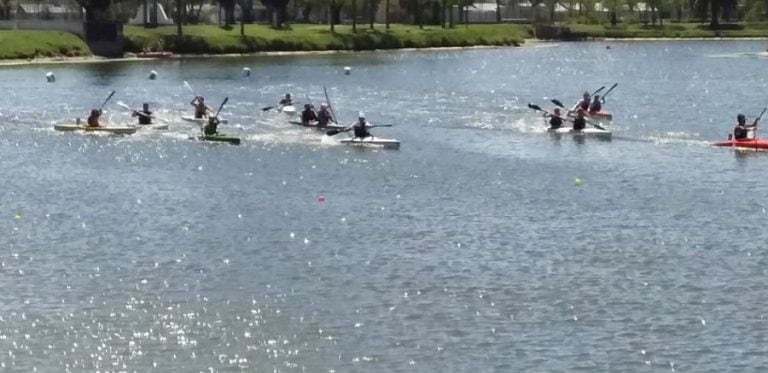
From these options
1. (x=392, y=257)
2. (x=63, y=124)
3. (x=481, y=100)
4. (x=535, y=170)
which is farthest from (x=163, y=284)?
(x=481, y=100)

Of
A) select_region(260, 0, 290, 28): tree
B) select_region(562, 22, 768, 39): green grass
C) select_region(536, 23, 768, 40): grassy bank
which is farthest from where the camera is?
select_region(562, 22, 768, 39): green grass

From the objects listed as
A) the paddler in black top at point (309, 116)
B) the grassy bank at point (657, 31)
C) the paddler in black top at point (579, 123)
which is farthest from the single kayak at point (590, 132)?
the grassy bank at point (657, 31)

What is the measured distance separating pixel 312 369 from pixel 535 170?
84.0ft

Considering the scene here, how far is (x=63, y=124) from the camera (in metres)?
64.4

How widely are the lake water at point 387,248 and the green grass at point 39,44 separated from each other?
41.3 m

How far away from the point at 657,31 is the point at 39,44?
276 ft

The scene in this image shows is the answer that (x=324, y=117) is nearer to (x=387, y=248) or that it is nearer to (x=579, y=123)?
(x=579, y=123)

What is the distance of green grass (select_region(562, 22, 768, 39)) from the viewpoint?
6914 inches

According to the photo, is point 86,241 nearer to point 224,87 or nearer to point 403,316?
point 403,316

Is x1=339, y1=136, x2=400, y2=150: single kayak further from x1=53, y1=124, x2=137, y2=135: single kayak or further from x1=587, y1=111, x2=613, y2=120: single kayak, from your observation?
x1=587, y1=111, x2=613, y2=120: single kayak

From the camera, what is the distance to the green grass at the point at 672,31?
176 metres

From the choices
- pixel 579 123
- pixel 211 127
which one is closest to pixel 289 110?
pixel 211 127

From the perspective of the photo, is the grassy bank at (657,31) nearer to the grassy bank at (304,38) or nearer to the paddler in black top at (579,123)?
the grassy bank at (304,38)

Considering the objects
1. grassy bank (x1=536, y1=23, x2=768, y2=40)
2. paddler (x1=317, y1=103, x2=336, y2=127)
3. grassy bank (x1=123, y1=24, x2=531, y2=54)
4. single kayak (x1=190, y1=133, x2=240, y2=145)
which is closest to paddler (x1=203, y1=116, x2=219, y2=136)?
single kayak (x1=190, y1=133, x2=240, y2=145)
